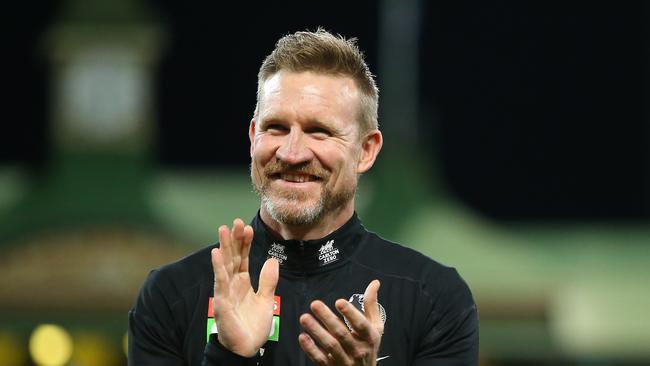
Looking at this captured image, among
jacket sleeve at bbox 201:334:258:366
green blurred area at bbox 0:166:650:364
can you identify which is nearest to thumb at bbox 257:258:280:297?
jacket sleeve at bbox 201:334:258:366

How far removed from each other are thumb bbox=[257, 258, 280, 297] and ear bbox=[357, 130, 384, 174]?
560 mm

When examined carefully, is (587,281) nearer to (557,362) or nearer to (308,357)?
(557,362)

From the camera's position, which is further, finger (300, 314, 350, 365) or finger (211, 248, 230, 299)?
finger (211, 248, 230, 299)

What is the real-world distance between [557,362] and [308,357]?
1179cm

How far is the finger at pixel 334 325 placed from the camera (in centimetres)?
371

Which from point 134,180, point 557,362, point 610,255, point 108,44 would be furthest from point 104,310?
point 610,255

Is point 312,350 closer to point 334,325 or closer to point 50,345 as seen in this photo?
point 334,325

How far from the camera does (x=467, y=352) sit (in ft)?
13.8

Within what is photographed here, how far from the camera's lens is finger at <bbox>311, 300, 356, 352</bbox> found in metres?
3.71

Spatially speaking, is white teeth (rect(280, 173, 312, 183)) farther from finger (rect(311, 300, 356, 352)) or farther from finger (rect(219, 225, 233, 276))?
finger (rect(311, 300, 356, 352))

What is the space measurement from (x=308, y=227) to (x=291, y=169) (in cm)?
23

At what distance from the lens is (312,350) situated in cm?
381

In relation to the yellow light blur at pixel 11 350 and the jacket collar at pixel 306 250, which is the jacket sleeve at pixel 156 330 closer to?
the jacket collar at pixel 306 250

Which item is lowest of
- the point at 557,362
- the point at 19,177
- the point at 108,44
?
the point at 557,362
